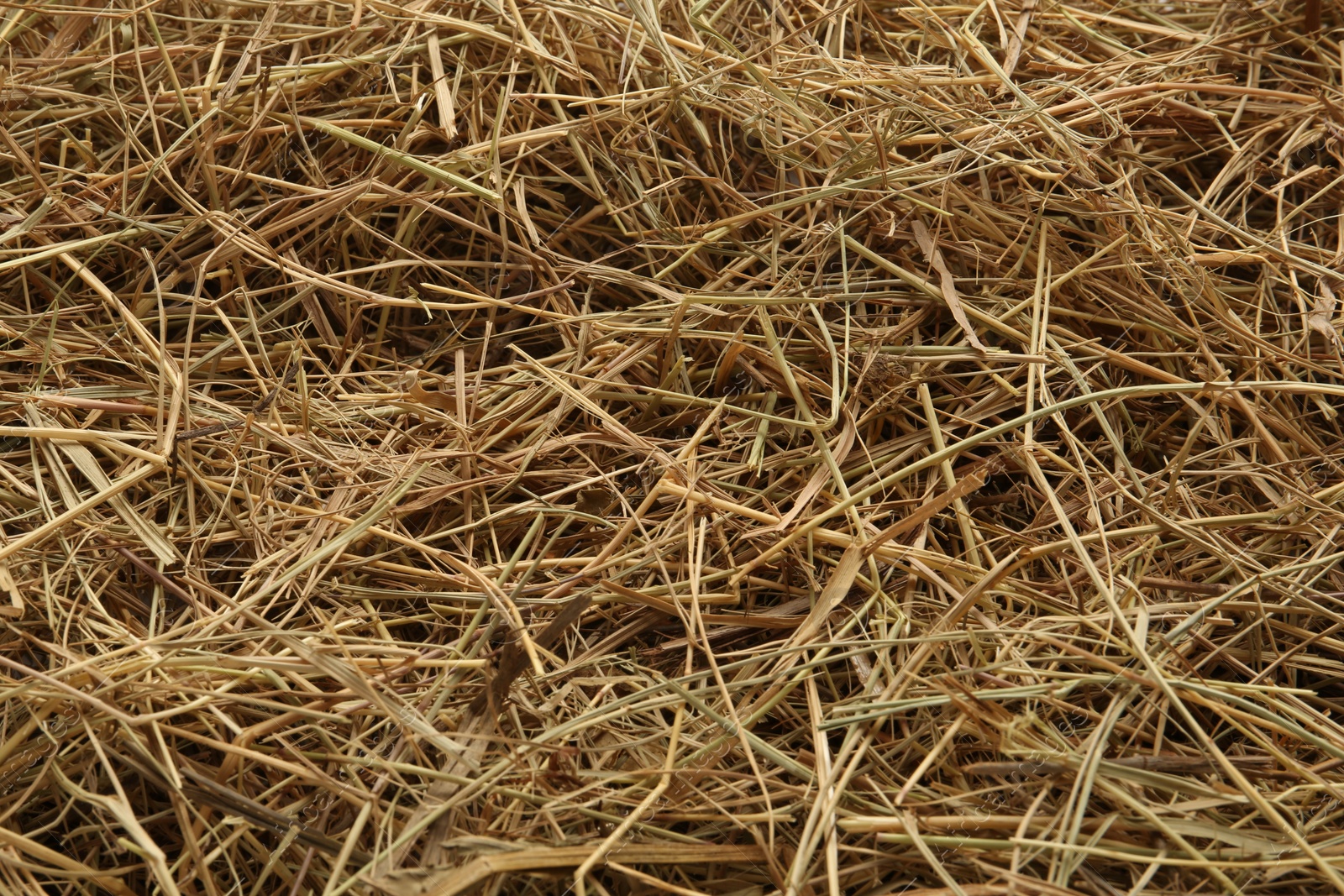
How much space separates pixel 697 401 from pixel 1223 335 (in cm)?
74

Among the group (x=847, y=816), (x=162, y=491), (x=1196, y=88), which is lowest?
(x=847, y=816)

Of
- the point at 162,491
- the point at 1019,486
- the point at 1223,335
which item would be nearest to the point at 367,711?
the point at 162,491

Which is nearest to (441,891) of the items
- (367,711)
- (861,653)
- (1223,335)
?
(367,711)

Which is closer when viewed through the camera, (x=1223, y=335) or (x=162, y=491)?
(x=162, y=491)

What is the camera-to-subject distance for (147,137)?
5.37 feet

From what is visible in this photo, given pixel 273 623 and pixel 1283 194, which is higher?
pixel 1283 194

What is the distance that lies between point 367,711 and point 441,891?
0.74ft

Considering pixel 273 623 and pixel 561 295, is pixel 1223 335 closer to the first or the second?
pixel 561 295

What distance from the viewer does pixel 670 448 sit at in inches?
55.9

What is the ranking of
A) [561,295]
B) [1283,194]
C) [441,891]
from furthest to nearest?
[1283,194]
[561,295]
[441,891]

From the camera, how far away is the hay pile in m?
1.12

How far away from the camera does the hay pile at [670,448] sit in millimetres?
1124

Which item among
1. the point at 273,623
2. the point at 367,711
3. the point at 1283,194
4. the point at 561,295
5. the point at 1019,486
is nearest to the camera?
the point at 367,711

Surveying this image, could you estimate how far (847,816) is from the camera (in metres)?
1.11
